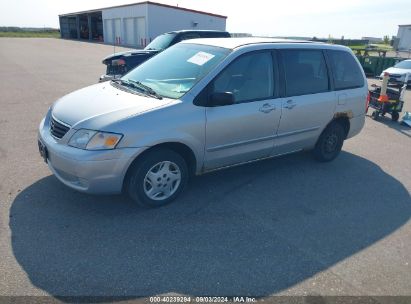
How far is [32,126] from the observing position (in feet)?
21.4

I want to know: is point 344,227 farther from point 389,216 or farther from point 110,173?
point 110,173

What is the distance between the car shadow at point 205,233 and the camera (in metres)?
2.77

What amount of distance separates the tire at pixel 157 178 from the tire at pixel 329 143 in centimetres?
247

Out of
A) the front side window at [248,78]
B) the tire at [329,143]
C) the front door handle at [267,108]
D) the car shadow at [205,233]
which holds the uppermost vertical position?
the front side window at [248,78]

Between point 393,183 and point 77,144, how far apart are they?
A: 14.1 ft

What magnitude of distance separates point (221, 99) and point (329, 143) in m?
2.51

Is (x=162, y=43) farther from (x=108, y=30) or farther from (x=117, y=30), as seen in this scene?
(x=108, y=30)

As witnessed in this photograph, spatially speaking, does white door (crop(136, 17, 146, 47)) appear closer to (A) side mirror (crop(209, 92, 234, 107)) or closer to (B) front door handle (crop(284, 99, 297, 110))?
(B) front door handle (crop(284, 99, 297, 110))

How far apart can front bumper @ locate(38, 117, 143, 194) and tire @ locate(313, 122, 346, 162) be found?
10.2ft

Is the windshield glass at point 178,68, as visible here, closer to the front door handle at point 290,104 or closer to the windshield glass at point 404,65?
the front door handle at point 290,104

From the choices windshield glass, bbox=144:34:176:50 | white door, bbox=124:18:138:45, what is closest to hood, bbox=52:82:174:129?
windshield glass, bbox=144:34:176:50

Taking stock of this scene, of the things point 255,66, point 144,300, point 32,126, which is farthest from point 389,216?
point 32,126

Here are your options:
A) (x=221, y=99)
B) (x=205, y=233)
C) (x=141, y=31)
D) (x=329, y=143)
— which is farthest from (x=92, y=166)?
(x=141, y=31)

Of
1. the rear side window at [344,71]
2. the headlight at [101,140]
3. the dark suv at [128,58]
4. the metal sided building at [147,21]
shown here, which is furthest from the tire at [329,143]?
the metal sided building at [147,21]
